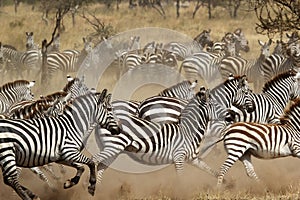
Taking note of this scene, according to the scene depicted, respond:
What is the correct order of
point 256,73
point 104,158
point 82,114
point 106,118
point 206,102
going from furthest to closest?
point 256,73
point 206,102
point 104,158
point 106,118
point 82,114

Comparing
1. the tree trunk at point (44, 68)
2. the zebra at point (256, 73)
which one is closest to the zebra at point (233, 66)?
the zebra at point (256, 73)

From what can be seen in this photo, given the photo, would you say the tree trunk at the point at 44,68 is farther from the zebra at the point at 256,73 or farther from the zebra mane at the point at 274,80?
the zebra mane at the point at 274,80

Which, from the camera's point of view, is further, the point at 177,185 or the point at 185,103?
the point at 185,103

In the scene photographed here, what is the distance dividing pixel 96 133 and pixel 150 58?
11075mm

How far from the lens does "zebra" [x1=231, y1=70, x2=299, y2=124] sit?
34.9 ft

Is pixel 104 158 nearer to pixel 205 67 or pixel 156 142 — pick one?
pixel 156 142

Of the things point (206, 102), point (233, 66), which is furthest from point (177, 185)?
point (233, 66)

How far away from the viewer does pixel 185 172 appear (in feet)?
31.6

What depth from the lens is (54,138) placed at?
7609 mm

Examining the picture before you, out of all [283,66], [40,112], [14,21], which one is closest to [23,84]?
[40,112]

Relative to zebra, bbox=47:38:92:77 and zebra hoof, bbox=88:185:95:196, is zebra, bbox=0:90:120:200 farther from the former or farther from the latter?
zebra, bbox=47:38:92:77

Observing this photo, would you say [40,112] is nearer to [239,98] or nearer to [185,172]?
[185,172]

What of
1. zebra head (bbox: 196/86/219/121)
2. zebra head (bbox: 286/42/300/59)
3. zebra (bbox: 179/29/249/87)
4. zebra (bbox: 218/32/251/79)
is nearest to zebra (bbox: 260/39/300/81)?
zebra head (bbox: 286/42/300/59)

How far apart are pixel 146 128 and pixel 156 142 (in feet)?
0.77
